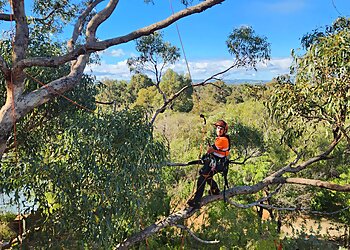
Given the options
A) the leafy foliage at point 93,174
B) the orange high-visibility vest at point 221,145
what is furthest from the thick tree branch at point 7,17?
the orange high-visibility vest at point 221,145

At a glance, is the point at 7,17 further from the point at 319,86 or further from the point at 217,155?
the point at 319,86

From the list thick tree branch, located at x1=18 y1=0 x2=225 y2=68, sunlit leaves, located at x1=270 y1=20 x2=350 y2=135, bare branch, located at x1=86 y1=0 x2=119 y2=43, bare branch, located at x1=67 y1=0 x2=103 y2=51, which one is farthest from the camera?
bare branch, located at x1=67 y1=0 x2=103 y2=51

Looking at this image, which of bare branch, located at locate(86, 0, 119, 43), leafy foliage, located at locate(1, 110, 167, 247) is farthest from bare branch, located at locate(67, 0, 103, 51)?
leafy foliage, located at locate(1, 110, 167, 247)

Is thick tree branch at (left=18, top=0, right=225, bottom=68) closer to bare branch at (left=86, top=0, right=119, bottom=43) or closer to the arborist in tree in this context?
bare branch at (left=86, top=0, right=119, bottom=43)

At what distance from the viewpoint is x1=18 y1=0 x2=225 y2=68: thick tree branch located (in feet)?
10.6

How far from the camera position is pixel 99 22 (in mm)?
4395

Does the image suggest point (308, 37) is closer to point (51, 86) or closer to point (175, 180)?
point (51, 86)

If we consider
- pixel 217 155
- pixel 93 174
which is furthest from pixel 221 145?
pixel 93 174

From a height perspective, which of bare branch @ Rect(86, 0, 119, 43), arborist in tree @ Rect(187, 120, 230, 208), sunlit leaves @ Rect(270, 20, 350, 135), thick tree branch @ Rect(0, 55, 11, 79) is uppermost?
bare branch @ Rect(86, 0, 119, 43)

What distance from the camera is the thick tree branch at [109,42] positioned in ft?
10.6

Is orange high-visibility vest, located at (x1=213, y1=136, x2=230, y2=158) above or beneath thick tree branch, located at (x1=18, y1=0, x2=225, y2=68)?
beneath

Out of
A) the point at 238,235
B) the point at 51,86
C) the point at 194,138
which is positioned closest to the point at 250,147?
the point at 238,235

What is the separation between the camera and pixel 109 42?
3.41m

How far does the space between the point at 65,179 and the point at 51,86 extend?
1137mm
